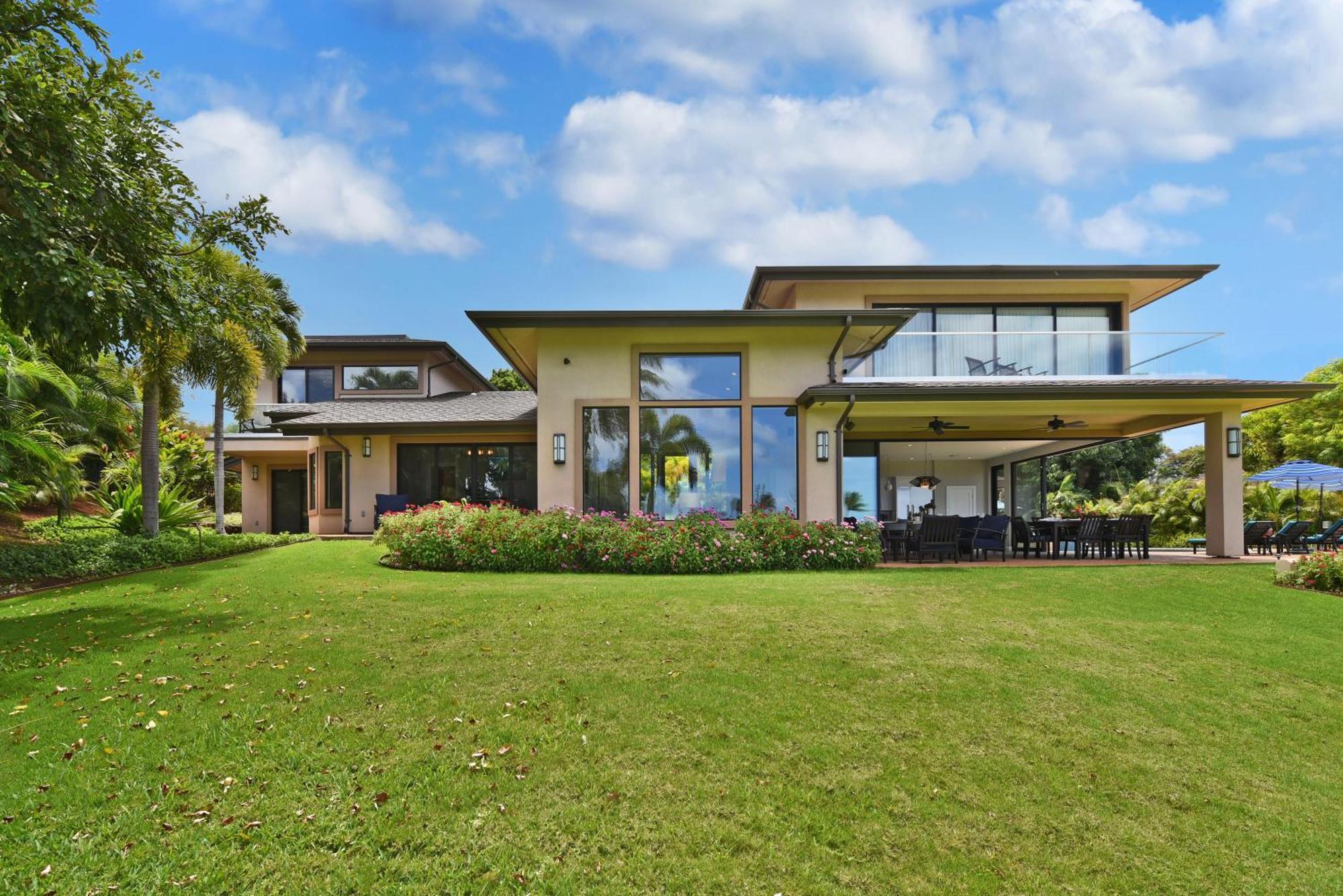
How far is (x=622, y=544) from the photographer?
37.1ft

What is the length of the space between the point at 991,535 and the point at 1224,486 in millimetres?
4792

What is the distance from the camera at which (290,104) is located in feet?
50.5

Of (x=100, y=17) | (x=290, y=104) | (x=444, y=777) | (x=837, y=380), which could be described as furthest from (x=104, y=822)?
(x=290, y=104)

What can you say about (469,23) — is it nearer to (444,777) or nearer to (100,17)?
(100,17)

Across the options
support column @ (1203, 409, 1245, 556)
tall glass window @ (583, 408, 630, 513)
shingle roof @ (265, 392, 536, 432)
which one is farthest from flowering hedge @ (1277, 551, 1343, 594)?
shingle roof @ (265, 392, 536, 432)

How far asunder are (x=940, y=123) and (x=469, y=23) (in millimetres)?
10545

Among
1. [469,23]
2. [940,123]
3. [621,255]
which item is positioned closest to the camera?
[469,23]

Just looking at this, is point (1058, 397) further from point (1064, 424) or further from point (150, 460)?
point (150, 460)

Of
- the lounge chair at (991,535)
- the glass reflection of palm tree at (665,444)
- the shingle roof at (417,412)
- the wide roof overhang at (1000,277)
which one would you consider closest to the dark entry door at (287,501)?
the shingle roof at (417,412)

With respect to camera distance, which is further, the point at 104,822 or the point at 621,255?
the point at 621,255

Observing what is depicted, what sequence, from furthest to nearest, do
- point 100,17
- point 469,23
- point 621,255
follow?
1. point 621,255
2. point 469,23
3. point 100,17

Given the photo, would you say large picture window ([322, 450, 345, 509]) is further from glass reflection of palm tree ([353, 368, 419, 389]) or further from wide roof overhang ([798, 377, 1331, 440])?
wide roof overhang ([798, 377, 1331, 440])

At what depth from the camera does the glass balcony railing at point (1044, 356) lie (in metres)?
14.8

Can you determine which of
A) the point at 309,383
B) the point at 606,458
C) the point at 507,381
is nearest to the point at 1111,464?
the point at 507,381
